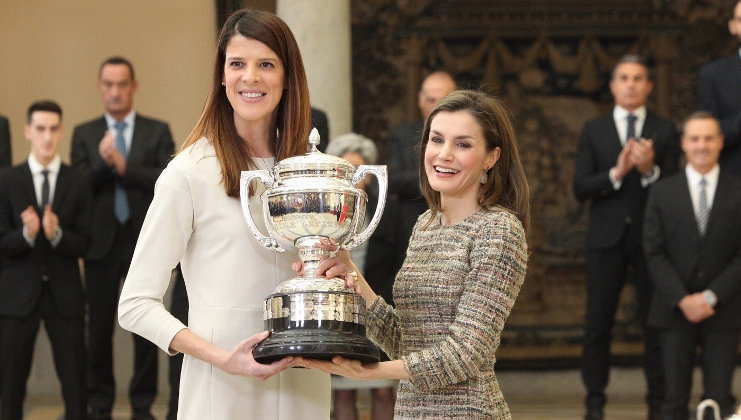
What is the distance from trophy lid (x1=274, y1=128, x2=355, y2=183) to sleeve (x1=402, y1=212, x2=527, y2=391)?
16.0 inches

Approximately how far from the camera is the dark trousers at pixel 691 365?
6742mm

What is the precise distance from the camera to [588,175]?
293 inches

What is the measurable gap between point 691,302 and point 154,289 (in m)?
4.25

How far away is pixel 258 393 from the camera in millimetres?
3121

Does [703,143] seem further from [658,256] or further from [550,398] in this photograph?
[550,398]

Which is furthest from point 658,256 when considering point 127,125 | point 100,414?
point 100,414

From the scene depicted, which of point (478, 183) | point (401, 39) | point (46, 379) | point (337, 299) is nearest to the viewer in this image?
point (337, 299)

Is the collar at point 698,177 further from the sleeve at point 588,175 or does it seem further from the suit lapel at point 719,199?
the sleeve at point 588,175

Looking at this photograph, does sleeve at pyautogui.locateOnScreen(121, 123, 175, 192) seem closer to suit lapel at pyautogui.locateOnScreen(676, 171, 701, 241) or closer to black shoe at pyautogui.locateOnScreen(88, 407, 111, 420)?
black shoe at pyautogui.locateOnScreen(88, 407, 111, 420)

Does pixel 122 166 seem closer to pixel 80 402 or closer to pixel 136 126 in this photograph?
pixel 136 126

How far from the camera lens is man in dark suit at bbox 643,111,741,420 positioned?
6.74 m

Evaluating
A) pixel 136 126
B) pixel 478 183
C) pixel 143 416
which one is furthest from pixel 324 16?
pixel 478 183

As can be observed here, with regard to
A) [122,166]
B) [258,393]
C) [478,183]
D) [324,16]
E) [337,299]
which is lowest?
[258,393]

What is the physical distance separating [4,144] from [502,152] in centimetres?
498
